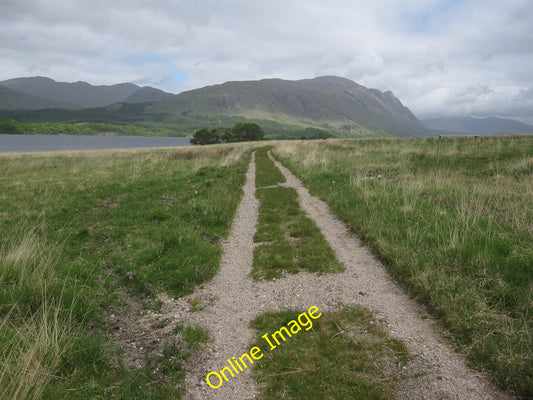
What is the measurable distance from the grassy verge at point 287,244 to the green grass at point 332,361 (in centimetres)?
189

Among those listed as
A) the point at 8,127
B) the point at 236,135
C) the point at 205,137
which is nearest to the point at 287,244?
the point at 205,137

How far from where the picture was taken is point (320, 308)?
527 centimetres

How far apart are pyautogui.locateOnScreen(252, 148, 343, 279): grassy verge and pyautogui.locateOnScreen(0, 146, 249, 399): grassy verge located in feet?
4.14

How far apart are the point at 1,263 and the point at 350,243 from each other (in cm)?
817

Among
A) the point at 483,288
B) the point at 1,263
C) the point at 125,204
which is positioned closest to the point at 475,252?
the point at 483,288

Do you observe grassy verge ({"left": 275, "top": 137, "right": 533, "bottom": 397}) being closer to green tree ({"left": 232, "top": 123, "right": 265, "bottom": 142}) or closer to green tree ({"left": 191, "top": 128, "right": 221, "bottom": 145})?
green tree ({"left": 191, "top": 128, "right": 221, "bottom": 145})

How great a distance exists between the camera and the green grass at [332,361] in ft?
11.5

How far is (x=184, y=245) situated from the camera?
25.8ft

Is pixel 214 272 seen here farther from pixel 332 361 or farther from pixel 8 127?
pixel 8 127

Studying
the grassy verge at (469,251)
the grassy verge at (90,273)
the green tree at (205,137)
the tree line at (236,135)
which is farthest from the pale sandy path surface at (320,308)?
the tree line at (236,135)

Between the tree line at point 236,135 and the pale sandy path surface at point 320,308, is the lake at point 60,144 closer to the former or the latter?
the tree line at point 236,135

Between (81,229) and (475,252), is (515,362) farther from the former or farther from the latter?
(81,229)

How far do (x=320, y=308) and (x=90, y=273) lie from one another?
4.99 m

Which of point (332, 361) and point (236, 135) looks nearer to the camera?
point (332, 361)
